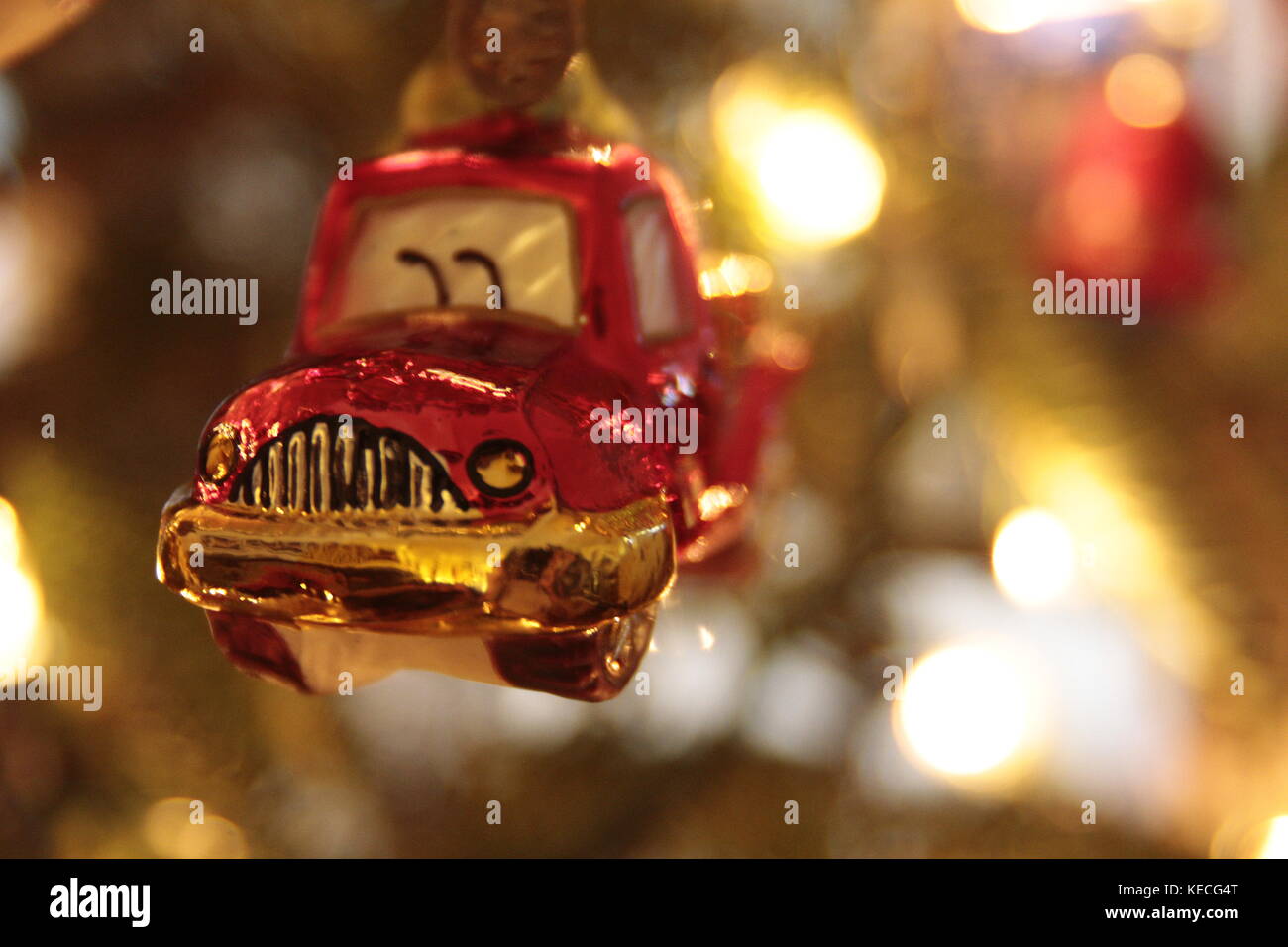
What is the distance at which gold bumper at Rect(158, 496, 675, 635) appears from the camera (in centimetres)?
23

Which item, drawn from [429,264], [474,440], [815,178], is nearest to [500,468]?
[474,440]

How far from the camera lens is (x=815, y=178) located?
0.55m

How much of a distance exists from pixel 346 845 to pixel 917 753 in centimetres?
37

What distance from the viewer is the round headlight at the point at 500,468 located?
24cm

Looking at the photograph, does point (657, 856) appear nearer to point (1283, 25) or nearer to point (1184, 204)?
point (1184, 204)

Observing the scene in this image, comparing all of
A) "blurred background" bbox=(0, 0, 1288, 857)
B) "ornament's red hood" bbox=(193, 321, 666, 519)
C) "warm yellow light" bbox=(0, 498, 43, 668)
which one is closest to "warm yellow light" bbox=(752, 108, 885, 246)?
"blurred background" bbox=(0, 0, 1288, 857)

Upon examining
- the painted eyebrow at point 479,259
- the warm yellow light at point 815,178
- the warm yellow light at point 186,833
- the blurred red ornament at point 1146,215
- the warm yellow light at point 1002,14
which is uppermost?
the warm yellow light at point 1002,14

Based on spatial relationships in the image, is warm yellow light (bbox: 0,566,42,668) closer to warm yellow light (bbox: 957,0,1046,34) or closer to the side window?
the side window

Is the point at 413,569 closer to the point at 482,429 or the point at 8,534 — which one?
the point at 482,429

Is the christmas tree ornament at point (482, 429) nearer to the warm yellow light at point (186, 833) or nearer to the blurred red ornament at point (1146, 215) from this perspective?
the blurred red ornament at point (1146, 215)

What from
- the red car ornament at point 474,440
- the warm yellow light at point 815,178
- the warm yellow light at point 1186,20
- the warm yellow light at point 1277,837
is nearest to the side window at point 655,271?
the red car ornament at point 474,440

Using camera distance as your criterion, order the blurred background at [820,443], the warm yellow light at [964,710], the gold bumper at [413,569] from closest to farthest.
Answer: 1. the gold bumper at [413,569]
2. the blurred background at [820,443]
3. the warm yellow light at [964,710]

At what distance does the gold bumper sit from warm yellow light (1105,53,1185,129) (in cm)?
43

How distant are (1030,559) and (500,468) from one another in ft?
1.63
